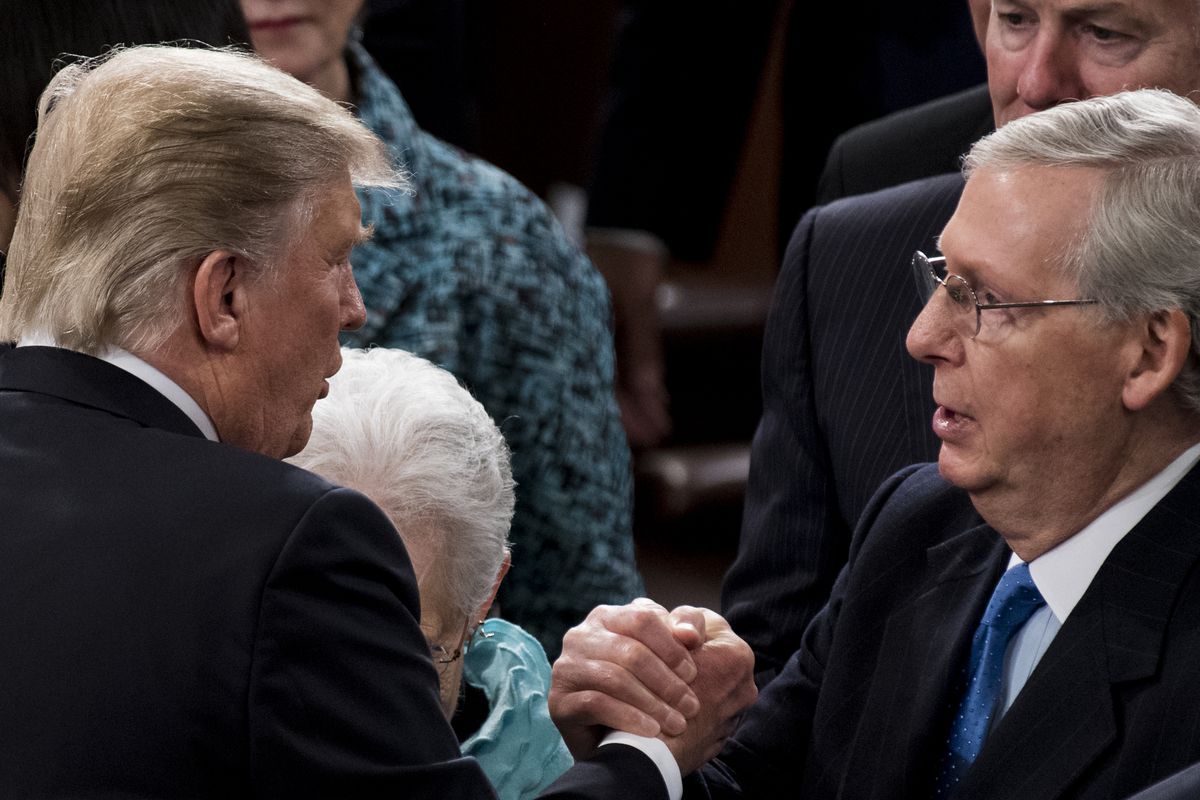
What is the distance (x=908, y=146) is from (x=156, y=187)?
5.02 feet

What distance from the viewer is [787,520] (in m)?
2.29

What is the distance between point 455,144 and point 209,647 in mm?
2358

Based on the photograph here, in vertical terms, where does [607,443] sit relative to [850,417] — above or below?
below

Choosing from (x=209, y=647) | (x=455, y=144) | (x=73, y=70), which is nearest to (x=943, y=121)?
(x=455, y=144)

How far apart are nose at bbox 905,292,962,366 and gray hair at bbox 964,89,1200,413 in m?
0.14

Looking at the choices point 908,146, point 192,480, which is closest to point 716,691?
point 192,480

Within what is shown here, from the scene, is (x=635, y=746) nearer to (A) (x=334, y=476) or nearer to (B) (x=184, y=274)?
(A) (x=334, y=476)

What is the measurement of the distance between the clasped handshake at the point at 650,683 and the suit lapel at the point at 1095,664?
1.11ft

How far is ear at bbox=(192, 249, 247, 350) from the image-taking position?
1549 millimetres

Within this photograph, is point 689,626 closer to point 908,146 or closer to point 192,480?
point 192,480

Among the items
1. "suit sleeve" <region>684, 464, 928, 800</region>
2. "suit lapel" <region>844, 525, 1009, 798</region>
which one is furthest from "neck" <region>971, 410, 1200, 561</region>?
"suit sleeve" <region>684, 464, 928, 800</region>

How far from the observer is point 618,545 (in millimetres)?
2703

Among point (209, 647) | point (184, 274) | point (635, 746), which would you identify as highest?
point (184, 274)

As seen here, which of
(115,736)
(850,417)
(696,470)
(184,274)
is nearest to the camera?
(115,736)
